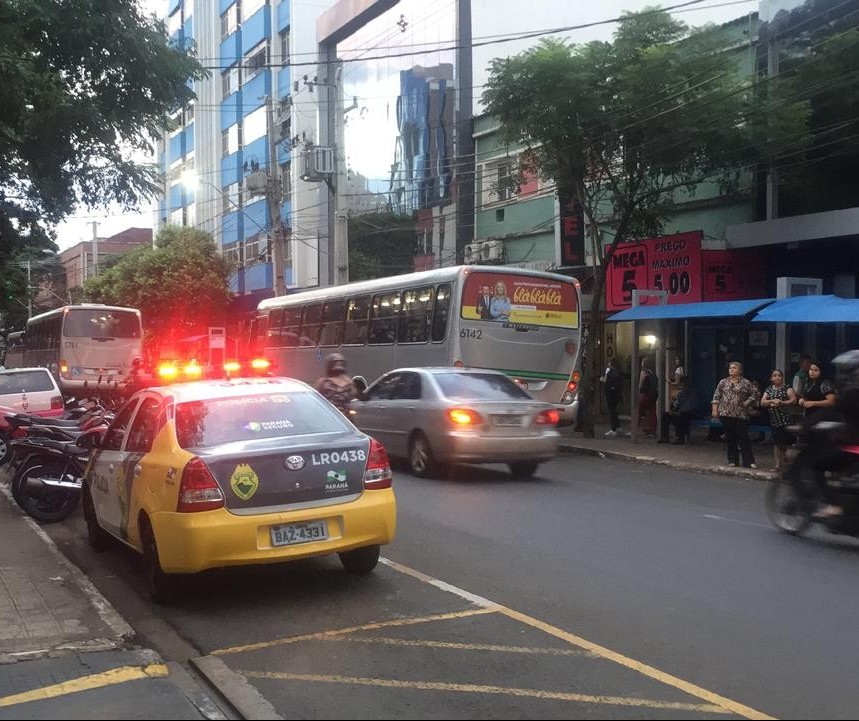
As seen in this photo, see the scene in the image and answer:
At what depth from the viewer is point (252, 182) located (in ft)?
125

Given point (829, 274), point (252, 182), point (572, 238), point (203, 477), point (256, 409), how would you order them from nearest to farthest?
point (203, 477) < point (256, 409) < point (829, 274) < point (572, 238) < point (252, 182)

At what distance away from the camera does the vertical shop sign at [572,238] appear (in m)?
23.1

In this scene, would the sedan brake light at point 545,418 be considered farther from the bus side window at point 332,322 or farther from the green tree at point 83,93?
the bus side window at point 332,322

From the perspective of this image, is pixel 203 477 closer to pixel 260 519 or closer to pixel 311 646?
pixel 260 519

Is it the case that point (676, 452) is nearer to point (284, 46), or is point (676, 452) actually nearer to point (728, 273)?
point (728, 273)

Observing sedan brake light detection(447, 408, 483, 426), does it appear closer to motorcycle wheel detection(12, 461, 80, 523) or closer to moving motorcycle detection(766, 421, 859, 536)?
moving motorcycle detection(766, 421, 859, 536)

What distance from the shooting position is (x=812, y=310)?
14445mm

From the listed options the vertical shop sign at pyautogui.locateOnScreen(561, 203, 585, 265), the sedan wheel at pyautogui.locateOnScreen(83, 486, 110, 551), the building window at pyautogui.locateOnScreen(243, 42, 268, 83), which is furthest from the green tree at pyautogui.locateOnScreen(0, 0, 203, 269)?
the building window at pyautogui.locateOnScreen(243, 42, 268, 83)

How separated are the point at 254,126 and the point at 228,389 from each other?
129 ft

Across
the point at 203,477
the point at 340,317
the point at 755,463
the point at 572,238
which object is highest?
the point at 572,238

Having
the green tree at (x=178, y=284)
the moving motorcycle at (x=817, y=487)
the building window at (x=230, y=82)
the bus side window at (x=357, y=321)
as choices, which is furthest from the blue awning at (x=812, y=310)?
the building window at (x=230, y=82)

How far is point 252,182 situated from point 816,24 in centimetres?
2505

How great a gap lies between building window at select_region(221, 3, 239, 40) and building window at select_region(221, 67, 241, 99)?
2.01 m

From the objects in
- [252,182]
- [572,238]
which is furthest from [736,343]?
[252,182]
